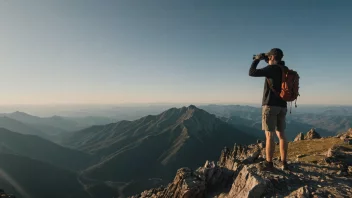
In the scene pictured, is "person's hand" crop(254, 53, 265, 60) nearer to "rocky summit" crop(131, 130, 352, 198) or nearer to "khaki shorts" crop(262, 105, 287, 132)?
"khaki shorts" crop(262, 105, 287, 132)

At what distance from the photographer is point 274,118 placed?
44.8ft

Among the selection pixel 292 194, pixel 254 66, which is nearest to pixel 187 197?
pixel 292 194

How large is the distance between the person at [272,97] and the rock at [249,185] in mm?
1645

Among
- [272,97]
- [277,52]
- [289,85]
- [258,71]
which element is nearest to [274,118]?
[272,97]

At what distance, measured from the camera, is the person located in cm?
1337

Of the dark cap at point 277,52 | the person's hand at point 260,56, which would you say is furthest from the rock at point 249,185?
the dark cap at point 277,52

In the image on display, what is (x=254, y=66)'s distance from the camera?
13.6 metres

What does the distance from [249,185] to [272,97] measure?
5107 mm

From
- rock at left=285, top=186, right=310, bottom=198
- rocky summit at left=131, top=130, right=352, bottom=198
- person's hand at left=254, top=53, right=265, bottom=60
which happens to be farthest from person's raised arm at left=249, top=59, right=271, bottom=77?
rock at left=285, top=186, right=310, bottom=198

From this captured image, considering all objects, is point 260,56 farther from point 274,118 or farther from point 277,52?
point 274,118

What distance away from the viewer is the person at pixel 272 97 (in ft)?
43.9

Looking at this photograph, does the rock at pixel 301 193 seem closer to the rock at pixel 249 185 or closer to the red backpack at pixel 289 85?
the rock at pixel 249 185

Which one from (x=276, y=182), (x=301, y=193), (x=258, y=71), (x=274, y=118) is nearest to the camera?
(x=301, y=193)

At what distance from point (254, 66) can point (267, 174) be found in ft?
21.0
